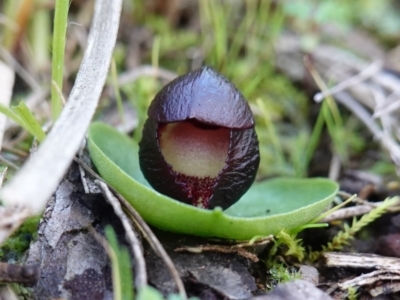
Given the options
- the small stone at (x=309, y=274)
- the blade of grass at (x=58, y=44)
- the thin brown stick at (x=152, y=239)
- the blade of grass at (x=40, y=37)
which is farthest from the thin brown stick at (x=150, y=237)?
the blade of grass at (x=40, y=37)

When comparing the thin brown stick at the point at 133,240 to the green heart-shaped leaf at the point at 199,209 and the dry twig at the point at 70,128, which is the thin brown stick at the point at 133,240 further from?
the dry twig at the point at 70,128

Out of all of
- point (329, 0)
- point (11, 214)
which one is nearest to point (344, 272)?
point (11, 214)

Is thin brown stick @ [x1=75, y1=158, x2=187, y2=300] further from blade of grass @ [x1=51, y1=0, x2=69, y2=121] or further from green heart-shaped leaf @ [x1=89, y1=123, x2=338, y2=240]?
blade of grass @ [x1=51, y1=0, x2=69, y2=121]

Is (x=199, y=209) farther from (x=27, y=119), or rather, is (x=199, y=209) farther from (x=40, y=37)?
(x=40, y=37)

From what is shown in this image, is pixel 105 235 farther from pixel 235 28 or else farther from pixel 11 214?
pixel 235 28

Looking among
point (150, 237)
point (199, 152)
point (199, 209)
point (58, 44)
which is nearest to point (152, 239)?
point (150, 237)

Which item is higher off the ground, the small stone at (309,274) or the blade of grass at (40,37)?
the blade of grass at (40,37)
